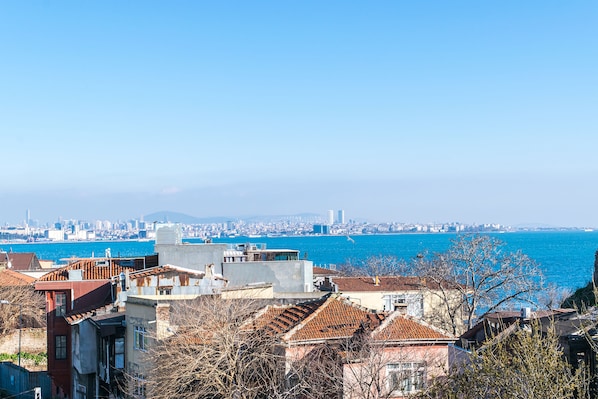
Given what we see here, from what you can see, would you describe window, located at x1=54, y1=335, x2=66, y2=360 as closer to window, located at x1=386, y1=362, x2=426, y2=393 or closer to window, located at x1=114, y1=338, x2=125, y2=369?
window, located at x1=114, y1=338, x2=125, y2=369

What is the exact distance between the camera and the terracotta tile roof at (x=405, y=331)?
26.1m

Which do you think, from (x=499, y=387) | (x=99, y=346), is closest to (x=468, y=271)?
(x=99, y=346)

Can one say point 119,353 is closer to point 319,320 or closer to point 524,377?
point 319,320

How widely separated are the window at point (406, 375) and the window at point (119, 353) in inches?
510

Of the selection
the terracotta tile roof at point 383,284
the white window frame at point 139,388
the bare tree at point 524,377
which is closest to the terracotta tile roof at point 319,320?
the white window frame at point 139,388

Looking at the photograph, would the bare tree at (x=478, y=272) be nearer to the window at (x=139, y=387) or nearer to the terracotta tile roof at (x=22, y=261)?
the window at (x=139, y=387)

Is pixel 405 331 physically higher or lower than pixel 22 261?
higher

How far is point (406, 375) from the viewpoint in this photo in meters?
24.8

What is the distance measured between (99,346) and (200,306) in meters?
9.26

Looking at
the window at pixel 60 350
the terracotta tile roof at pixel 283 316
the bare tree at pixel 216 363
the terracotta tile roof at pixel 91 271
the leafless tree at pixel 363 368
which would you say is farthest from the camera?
the terracotta tile roof at pixel 91 271

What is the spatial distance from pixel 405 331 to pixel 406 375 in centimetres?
213

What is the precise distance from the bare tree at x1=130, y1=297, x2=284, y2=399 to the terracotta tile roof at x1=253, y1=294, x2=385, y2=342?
0.83 m

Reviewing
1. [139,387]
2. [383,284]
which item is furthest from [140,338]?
[383,284]

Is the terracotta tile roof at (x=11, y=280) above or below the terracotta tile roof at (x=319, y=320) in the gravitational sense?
below
